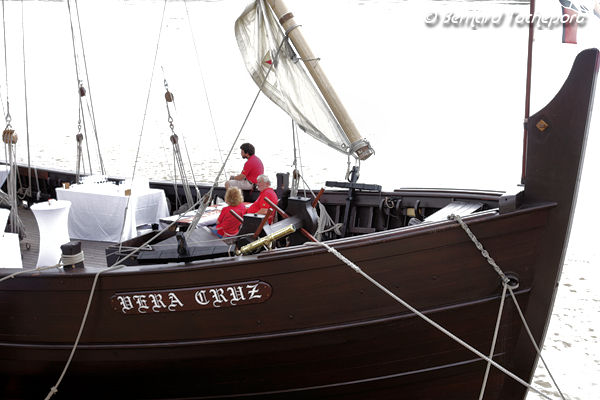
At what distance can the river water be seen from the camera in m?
7.85

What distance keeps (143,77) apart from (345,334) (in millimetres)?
27036

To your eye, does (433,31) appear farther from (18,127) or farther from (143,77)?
(18,127)

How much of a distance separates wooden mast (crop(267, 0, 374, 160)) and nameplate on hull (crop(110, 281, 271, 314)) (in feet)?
6.65

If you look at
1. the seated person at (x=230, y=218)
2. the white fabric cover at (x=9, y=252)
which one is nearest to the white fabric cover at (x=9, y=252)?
the white fabric cover at (x=9, y=252)

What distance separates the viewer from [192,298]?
3387 mm

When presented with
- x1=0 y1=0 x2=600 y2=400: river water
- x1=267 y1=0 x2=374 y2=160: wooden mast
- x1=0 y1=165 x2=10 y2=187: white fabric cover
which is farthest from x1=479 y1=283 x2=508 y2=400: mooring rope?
x1=0 y1=165 x2=10 y2=187: white fabric cover

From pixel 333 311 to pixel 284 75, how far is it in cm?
244

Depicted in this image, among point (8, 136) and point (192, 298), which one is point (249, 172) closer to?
point (8, 136)

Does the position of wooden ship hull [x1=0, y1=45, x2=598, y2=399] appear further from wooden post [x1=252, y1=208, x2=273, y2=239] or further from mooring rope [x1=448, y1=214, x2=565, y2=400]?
wooden post [x1=252, y1=208, x2=273, y2=239]

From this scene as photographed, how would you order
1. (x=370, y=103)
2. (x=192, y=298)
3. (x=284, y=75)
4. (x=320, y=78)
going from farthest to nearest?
(x=370, y=103) → (x=284, y=75) → (x=320, y=78) → (x=192, y=298)

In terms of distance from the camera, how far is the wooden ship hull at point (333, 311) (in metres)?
3.08

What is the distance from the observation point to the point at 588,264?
823 centimetres

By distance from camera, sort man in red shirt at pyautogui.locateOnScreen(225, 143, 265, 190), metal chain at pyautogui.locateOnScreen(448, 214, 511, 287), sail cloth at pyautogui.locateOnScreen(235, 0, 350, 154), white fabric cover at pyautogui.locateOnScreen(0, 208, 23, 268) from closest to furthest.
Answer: metal chain at pyautogui.locateOnScreen(448, 214, 511, 287), white fabric cover at pyautogui.locateOnScreen(0, 208, 23, 268), sail cloth at pyautogui.locateOnScreen(235, 0, 350, 154), man in red shirt at pyautogui.locateOnScreen(225, 143, 265, 190)

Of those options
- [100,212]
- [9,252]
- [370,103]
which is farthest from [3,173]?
→ [370,103]
